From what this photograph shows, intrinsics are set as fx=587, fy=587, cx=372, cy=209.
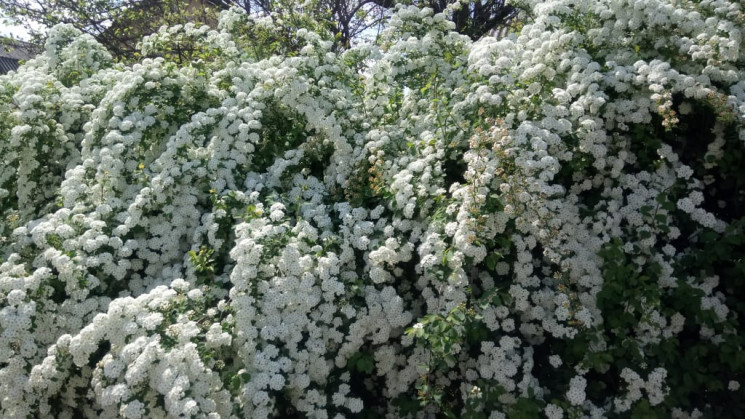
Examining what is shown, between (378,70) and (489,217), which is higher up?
(378,70)

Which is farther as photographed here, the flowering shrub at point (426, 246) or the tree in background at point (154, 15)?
the tree in background at point (154, 15)

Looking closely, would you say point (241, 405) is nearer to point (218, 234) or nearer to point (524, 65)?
point (218, 234)

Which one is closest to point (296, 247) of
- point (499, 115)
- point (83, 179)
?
point (499, 115)

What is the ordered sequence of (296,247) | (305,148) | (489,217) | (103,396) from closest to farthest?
1. (103,396)
2. (489,217)
3. (296,247)
4. (305,148)

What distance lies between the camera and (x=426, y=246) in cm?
338

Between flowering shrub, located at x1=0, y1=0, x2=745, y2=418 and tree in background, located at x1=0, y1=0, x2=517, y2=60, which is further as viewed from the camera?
tree in background, located at x1=0, y1=0, x2=517, y2=60

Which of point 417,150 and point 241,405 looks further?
point 417,150

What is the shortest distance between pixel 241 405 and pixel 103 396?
2.20 feet

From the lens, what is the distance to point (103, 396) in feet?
9.48

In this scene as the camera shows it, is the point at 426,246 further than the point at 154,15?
No

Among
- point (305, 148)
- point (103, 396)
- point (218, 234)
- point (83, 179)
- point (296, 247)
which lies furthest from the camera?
point (305, 148)

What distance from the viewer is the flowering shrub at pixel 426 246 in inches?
125

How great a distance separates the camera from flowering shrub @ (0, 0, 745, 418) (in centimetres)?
317

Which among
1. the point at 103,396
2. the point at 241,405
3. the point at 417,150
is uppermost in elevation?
the point at 417,150
